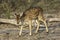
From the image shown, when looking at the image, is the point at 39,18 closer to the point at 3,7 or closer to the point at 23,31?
the point at 23,31

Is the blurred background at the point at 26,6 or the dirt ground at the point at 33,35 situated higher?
the blurred background at the point at 26,6

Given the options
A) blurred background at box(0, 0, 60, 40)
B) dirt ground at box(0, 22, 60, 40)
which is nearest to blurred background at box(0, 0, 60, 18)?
blurred background at box(0, 0, 60, 40)

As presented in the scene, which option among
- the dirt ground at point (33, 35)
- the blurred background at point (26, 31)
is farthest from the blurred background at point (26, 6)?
the dirt ground at point (33, 35)

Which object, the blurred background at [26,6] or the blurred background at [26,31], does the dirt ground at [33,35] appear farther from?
the blurred background at [26,6]

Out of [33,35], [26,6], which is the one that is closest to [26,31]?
[33,35]

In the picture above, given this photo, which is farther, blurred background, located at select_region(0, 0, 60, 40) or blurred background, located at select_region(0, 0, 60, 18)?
blurred background, located at select_region(0, 0, 60, 18)

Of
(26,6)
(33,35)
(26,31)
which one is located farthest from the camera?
(26,6)

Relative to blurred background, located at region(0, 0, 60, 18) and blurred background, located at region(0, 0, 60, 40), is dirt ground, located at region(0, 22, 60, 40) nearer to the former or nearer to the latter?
blurred background, located at region(0, 0, 60, 40)

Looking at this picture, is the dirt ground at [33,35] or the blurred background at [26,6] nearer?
the dirt ground at [33,35]

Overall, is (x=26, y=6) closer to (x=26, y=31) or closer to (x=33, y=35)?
(x=26, y=31)

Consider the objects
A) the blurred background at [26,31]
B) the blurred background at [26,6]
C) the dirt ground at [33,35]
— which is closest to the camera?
the dirt ground at [33,35]

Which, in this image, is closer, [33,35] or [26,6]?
[33,35]

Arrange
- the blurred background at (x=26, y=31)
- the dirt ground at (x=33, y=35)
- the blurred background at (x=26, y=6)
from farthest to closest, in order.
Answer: the blurred background at (x=26, y=6)
the blurred background at (x=26, y=31)
the dirt ground at (x=33, y=35)

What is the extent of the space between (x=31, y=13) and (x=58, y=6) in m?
6.83
